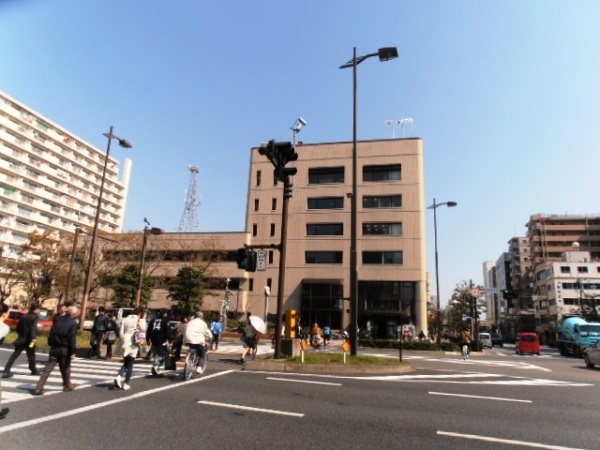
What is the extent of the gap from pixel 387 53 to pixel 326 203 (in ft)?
97.5

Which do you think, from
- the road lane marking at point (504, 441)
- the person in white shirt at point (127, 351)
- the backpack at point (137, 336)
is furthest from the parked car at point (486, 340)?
the person in white shirt at point (127, 351)

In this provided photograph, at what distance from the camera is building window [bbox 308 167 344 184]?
44625 mm

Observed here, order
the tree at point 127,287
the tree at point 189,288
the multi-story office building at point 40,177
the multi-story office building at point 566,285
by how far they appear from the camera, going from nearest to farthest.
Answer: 1. the tree at point 127,287
2. the tree at point 189,288
3. the multi-story office building at point 566,285
4. the multi-story office building at point 40,177

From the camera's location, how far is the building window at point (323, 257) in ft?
138

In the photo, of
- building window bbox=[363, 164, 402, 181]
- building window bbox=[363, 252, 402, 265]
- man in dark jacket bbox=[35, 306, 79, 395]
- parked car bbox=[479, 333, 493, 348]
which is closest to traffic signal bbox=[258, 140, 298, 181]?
man in dark jacket bbox=[35, 306, 79, 395]

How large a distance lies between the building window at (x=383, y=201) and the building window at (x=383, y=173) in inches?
83.7

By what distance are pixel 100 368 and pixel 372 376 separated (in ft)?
25.5

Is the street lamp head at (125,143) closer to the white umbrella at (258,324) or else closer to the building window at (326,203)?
the white umbrella at (258,324)

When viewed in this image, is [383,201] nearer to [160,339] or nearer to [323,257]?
[323,257]

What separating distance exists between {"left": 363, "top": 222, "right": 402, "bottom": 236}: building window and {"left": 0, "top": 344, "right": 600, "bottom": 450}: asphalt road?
103 feet

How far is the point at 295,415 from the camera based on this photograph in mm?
6230

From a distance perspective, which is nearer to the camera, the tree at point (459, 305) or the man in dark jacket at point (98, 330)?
the man in dark jacket at point (98, 330)

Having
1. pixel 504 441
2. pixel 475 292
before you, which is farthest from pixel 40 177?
pixel 504 441

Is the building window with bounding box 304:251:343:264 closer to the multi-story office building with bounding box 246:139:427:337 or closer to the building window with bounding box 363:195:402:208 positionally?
the multi-story office building with bounding box 246:139:427:337
